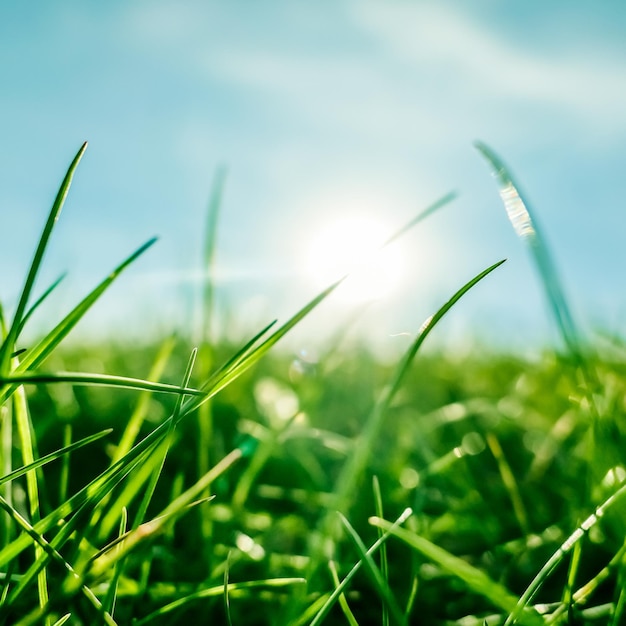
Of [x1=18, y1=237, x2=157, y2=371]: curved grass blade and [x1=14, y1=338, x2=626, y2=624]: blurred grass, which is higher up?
[x1=18, y1=237, x2=157, y2=371]: curved grass blade

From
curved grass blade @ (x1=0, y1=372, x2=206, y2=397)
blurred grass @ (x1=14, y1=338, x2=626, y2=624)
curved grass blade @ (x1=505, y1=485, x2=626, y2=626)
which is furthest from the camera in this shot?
blurred grass @ (x1=14, y1=338, x2=626, y2=624)

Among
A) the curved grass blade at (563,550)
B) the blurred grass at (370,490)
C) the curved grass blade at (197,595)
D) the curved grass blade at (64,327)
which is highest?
the curved grass blade at (64,327)

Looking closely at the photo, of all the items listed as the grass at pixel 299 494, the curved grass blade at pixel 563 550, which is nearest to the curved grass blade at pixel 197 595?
the grass at pixel 299 494

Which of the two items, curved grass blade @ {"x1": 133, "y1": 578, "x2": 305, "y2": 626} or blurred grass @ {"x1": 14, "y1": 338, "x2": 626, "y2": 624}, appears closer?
curved grass blade @ {"x1": 133, "y1": 578, "x2": 305, "y2": 626}

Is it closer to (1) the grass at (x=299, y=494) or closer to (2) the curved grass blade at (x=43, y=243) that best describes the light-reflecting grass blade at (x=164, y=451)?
(1) the grass at (x=299, y=494)

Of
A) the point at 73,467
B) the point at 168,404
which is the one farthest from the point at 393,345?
the point at 73,467

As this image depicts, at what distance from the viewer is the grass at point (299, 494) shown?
0.39 m

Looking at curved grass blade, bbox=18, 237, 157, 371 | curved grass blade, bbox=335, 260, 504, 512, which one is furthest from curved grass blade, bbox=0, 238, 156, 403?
curved grass blade, bbox=335, 260, 504, 512

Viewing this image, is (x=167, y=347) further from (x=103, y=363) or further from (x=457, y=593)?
(x=103, y=363)

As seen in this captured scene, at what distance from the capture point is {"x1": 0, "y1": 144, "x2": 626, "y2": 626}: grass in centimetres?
39

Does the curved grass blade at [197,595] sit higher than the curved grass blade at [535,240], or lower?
lower

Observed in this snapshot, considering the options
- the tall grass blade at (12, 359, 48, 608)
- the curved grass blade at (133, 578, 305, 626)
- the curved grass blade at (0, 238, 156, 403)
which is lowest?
the curved grass blade at (133, 578, 305, 626)

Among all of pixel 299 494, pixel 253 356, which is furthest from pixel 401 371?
pixel 299 494

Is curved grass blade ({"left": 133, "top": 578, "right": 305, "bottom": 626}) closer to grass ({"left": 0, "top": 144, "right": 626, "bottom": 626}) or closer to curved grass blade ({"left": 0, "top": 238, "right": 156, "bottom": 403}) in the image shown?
grass ({"left": 0, "top": 144, "right": 626, "bottom": 626})
